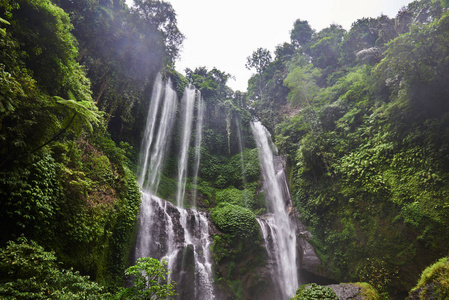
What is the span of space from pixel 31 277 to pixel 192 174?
14493 millimetres

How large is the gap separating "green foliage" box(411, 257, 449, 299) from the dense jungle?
0.05 metres

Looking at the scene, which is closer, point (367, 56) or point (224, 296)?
point (224, 296)

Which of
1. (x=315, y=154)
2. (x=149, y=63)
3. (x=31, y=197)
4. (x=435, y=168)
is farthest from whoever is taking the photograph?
(x=149, y=63)

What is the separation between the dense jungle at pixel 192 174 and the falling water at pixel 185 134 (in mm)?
173

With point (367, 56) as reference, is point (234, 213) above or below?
below

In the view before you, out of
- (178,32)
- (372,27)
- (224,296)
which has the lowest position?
(224,296)

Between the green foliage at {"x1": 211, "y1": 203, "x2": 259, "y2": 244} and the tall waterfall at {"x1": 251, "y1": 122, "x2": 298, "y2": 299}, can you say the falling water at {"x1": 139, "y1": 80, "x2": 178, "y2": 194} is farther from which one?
the tall waterfall at {"x1": 251, "y1": 122, "x2": 298, "y2": 299}

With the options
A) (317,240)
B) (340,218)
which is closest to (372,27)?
(340,218)

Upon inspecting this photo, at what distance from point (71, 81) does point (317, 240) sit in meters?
12.7

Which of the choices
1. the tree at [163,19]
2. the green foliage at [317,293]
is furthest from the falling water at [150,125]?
the green foliage at [317,293]

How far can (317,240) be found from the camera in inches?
425

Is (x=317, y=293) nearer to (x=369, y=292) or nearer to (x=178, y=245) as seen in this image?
(x=369, y=292)

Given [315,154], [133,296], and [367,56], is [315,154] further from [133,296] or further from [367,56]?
[133,296]

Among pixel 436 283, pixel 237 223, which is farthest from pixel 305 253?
pixel 436 283
